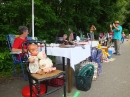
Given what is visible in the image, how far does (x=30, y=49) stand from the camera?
10.0 ft

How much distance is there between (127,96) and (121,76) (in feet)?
4.60

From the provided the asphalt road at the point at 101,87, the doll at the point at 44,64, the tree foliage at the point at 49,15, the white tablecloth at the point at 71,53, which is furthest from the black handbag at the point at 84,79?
the tree foliage at the point at 49,15

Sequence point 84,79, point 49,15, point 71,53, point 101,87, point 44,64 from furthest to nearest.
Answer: point 49,15 < point 101,87 < point 84,79 < point 71,53 < point 44,64

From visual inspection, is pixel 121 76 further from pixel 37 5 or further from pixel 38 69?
pixel 37 5

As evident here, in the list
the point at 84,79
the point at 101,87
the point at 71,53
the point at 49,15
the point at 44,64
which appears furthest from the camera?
the point at 49,15

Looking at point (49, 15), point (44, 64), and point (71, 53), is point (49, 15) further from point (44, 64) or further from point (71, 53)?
point (44, 64)

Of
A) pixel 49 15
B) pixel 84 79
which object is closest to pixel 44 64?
pixel 84 79

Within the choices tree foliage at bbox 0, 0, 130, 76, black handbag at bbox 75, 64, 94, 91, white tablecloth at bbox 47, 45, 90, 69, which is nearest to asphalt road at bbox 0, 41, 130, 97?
black handbag at bbox 75, 64, 94, 91

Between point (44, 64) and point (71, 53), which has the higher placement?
point (71, 53)

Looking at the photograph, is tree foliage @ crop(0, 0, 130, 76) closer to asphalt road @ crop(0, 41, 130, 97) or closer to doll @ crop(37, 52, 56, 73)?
asphalt road @ crop(0, 41, 130, 97)

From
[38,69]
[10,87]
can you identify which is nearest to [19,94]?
[10,87]

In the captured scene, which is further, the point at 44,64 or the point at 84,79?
the point at 84,79

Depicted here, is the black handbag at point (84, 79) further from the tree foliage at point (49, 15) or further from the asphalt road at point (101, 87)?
the tree foliage at point (49, 15)

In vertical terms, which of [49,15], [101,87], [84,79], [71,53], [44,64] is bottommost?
[101,87]
